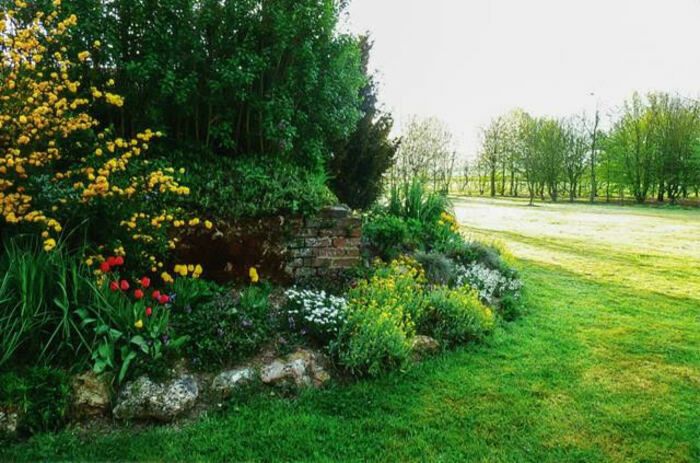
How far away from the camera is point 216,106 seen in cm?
505

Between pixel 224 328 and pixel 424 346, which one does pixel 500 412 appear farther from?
pixel 224 328

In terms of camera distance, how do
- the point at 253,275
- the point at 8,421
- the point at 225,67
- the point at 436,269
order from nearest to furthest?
the point at 8,421, the point at 253,275, the point at 225,67, the point at 436,269

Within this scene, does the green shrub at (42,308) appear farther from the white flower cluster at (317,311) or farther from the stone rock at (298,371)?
the white flower cluster at (317,311)

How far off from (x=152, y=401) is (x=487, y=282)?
4250mm

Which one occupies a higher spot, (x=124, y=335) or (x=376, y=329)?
(x=124, y=335)

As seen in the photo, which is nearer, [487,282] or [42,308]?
[42,308]

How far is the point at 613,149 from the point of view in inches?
1202

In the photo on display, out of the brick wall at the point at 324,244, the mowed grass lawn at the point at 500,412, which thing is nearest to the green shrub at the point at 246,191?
the brick wall at the point at 324,244

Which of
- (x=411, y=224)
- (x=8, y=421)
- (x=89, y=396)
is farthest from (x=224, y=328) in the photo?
(x=411, y=224)

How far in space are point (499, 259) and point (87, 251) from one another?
551cm

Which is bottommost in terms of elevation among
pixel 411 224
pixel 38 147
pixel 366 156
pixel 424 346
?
pixel 424 346

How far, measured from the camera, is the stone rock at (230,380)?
9.61ft

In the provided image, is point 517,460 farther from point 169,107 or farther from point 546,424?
point 169,107

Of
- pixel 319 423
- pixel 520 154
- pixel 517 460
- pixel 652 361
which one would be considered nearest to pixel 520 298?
pixel 652 361
